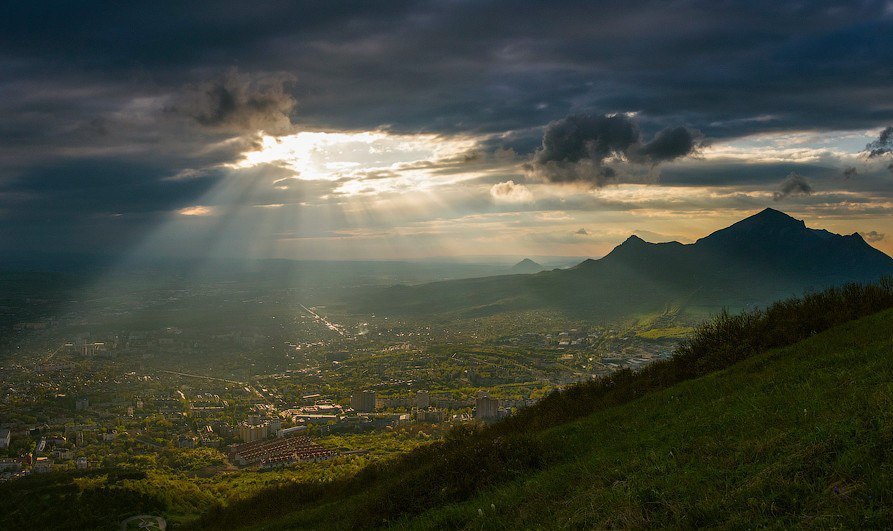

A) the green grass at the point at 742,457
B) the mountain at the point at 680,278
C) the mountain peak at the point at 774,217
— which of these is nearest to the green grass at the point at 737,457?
the green grass at the point at 742,457

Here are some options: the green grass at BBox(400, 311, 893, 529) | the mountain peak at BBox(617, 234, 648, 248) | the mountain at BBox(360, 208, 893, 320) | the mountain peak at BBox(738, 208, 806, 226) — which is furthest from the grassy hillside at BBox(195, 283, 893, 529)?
the mountain peak at BBox(738, 208, 806, 226)

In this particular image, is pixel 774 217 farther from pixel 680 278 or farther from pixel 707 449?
pixel 707 449

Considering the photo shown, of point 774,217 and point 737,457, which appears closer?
point 737,457

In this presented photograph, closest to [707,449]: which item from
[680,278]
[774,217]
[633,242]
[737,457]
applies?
[737,457]

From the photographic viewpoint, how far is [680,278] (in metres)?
163

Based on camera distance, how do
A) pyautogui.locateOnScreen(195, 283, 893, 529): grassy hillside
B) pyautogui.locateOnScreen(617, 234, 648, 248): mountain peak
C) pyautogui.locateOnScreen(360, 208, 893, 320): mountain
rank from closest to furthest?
pyautogui.locateOnScreen(195, 283, 893, 529): grassy hillside, pyautogui.locateOnScreen(360, 208, 893, 320): mountain, pyautogui.locateOnScreen(617, 234, 648, 248): mountain peak

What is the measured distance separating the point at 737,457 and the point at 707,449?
82cm

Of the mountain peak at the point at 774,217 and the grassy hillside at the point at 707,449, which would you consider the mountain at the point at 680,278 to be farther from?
the grassy hillside at the point at 707,449

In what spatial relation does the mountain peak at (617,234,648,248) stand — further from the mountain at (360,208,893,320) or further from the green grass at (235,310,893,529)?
the green grass at (235,310,893,529)

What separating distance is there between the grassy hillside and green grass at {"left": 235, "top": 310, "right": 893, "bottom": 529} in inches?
1.0

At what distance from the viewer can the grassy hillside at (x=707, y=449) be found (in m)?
6.20

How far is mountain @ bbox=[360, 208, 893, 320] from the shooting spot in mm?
142500

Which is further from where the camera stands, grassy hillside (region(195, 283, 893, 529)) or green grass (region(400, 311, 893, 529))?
grassy hillside (region(195, 283, 893, 529))

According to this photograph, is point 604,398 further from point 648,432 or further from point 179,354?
point 179,354
